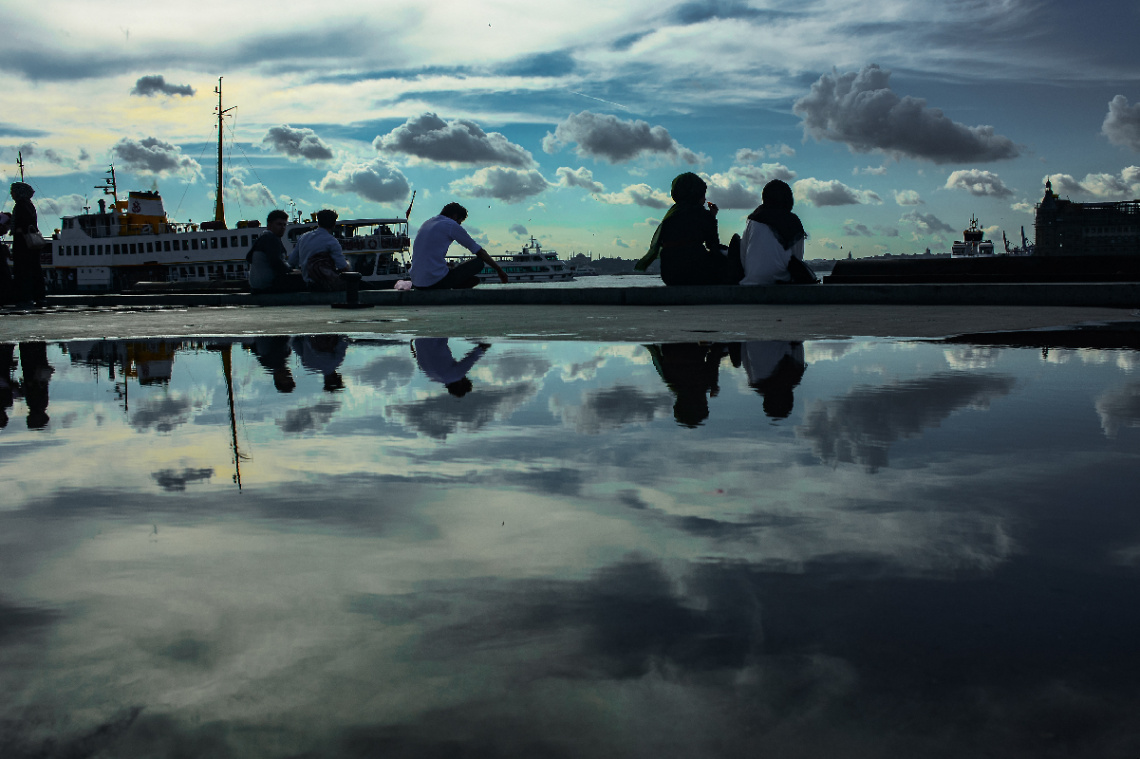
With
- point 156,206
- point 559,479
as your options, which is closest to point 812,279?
point 559,479

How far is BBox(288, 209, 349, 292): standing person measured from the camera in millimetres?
14914

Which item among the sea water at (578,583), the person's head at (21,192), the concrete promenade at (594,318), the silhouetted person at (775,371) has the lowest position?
the sea water at (578,583)

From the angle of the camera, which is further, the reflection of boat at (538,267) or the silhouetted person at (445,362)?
the reflection of boat at (538,267)

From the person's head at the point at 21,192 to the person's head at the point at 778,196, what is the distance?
1167 cm

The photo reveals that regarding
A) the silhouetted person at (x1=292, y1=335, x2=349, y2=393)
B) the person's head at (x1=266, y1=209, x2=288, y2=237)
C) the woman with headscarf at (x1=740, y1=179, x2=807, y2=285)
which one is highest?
the person's head at (x1=266, y1=209, x2=288, y2=237)

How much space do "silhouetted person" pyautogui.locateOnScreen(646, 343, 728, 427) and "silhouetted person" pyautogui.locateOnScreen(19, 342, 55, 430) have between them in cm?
284

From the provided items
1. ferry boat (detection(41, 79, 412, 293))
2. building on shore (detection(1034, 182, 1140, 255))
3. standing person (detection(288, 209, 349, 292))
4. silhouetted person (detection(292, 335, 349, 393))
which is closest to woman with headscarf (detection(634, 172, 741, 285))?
standing person (detection(288, 209, 349, 292))

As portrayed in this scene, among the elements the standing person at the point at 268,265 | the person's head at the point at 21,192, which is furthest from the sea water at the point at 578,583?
the person's head at the point at 21,192

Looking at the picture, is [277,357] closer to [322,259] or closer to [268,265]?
[322,259]

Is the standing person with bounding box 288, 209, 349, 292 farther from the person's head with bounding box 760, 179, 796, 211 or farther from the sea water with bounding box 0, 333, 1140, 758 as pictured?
the sea water with bounding box 0, 333, 1140, 758

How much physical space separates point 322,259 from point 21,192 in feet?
16.5

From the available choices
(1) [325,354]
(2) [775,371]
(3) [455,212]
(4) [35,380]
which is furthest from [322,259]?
(2) [775,371]

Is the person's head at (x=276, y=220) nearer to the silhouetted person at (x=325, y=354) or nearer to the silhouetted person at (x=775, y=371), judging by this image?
the silhouetted person at (x=325, y=354)

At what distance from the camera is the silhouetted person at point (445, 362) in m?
5.24
